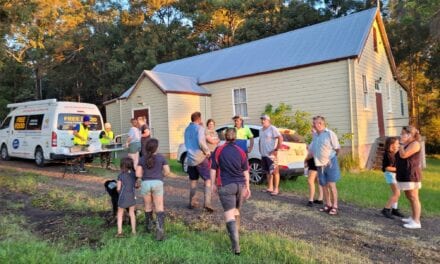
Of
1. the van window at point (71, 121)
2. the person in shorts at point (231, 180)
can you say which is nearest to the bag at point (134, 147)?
the van window at point (71, 121)

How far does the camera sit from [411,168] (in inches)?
246

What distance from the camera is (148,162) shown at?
5449 mm

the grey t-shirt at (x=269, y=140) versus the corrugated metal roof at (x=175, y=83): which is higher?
the corrugated metal roof at (x=175, y=83)

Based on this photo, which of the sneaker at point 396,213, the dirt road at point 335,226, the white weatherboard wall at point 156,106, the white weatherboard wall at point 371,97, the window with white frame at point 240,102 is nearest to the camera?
the dirt road at point 335,226

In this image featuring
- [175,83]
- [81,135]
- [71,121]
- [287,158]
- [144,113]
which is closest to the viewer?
[287,158]

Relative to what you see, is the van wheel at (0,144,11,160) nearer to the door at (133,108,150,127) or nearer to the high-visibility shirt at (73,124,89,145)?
the high-visibility shirt at (73,124,89,145)

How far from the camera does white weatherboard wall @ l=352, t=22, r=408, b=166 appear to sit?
15.3 meters

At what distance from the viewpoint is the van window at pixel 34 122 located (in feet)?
43.3

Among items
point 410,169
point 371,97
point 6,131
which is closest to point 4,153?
point 6,131

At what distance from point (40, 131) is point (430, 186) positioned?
12.8 meters

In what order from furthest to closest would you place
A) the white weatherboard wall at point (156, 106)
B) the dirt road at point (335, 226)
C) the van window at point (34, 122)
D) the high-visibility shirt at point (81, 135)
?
1. the white weatherboard wall at point (156, 106)
2. the van window at point (34, 122)
3. the high-visibility shirt at point (81, 135)
4. the dirt road at point (335, 226)

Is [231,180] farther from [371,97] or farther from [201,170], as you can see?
[371,97]

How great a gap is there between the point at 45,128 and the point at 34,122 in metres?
1.00

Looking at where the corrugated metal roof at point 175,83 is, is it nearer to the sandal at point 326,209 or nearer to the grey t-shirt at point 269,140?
the grey t-shirt at point 269,140
